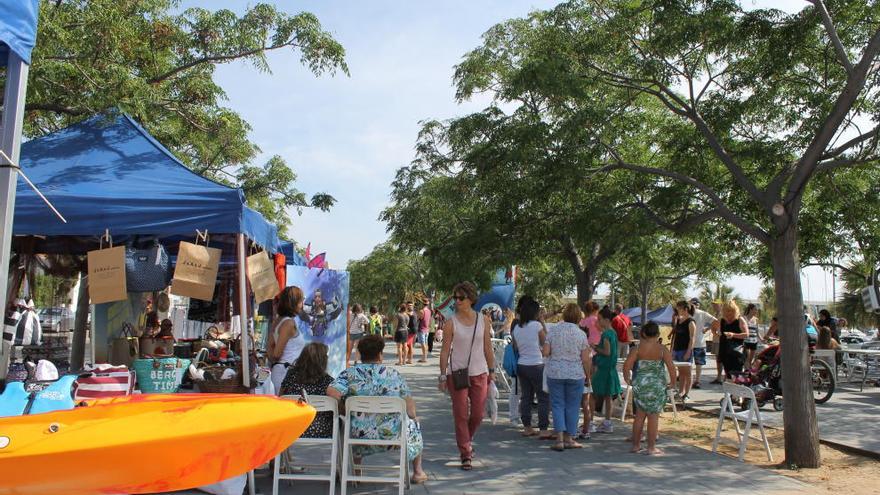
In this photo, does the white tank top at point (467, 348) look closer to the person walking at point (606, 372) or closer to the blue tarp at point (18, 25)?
the person walking at point (606, 372)

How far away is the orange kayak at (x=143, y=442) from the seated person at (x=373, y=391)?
824mm

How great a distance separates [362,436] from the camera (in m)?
5.96

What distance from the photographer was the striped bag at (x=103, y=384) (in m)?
5.59

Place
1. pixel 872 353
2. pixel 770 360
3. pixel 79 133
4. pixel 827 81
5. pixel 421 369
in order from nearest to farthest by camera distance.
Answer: pixel 79 133 < pixel 827 81 < pixel 770 360 < pixel 872 353 < pixel 421 369

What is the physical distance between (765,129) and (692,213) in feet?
5.04

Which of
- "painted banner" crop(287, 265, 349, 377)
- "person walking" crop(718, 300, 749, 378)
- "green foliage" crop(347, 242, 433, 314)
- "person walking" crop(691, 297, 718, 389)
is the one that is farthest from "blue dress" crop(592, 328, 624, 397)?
"green foliage" crop(347, 242, 433, 314)

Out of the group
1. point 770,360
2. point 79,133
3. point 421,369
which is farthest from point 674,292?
point 79,133

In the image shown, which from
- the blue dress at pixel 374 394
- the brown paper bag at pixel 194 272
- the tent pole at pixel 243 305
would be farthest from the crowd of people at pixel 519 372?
the brown paper bag at pixel 194 272

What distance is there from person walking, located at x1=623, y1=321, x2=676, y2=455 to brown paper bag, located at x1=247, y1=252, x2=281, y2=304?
13.5 ft

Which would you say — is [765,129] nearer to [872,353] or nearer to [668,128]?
[668,128]

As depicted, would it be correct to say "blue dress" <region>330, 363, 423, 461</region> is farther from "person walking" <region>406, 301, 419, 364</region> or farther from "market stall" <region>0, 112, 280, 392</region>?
"person walking" <region>406, 301, 419, 364</region>

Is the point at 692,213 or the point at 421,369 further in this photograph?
the point at 421,369

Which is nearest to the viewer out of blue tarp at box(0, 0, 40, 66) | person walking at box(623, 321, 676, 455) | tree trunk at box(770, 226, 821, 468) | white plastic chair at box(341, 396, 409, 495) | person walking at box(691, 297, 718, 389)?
blue tarp at box(0, 0, 40, 66)

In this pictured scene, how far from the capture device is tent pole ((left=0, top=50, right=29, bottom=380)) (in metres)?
4.84
